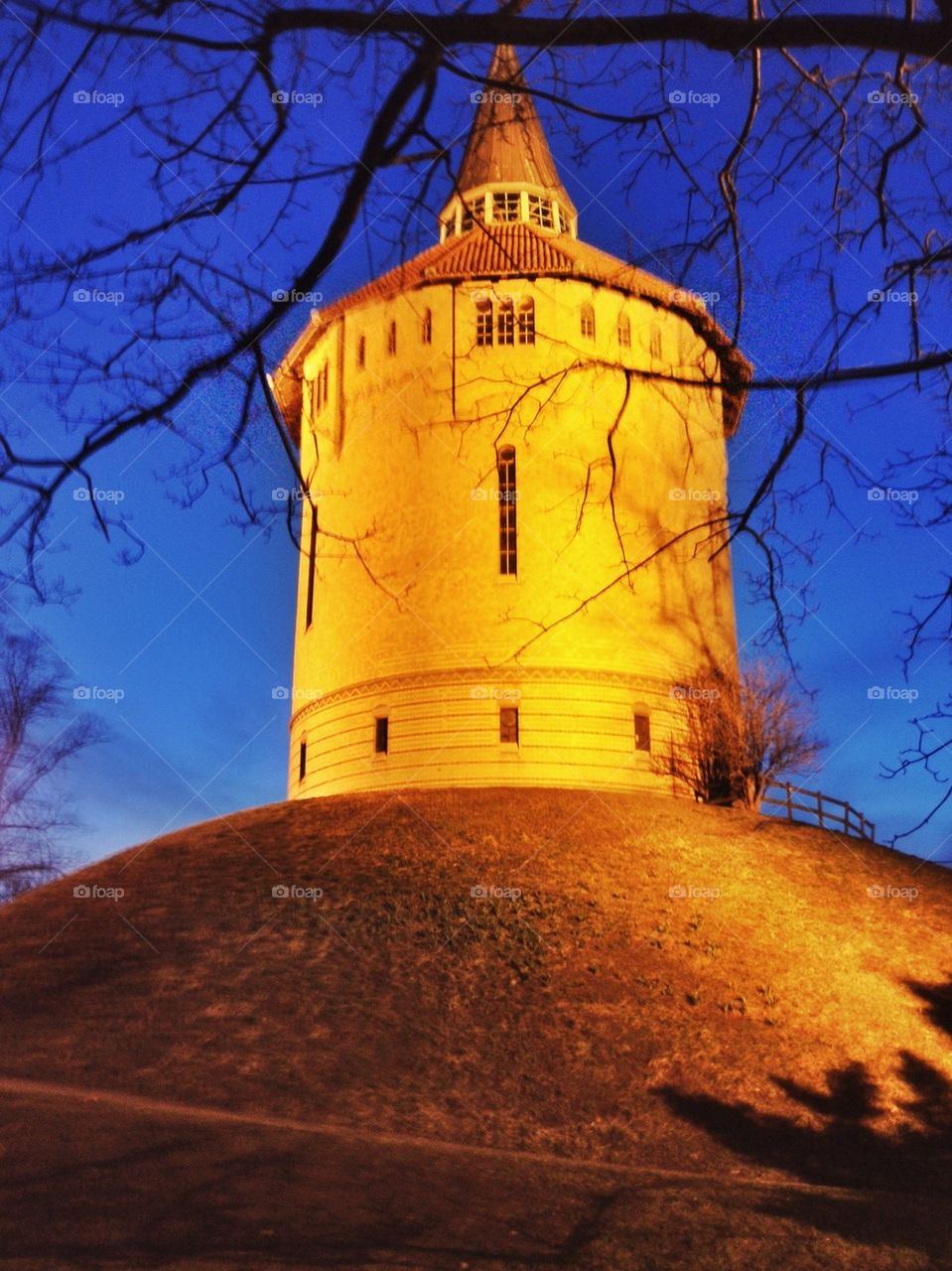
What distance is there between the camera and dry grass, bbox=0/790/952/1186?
49.5 ft

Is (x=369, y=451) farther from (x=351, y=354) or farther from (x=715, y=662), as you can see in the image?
(x=715, y=662)

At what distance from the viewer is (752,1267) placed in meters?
8.75

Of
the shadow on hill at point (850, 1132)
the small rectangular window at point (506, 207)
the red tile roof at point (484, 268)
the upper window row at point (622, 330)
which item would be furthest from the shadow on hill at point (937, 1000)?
the small rectangular window at point (506, 207)

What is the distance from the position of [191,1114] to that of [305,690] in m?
23.0

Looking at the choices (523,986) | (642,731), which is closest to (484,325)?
(642,731)

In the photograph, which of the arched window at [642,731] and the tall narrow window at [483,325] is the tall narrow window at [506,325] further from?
the arched window at [642,731]

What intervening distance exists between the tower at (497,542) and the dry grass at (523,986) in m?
4.72

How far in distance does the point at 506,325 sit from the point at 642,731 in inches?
474

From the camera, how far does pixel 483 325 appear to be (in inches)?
1313

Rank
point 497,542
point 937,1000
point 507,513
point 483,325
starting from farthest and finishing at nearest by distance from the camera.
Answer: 1. point 483,325
2. point 507,513
3. point 497,542
4. point 937,1000

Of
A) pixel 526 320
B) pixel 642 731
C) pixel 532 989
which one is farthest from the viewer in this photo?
pixel 526 320

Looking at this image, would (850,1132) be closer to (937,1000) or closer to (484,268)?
(937,1000)

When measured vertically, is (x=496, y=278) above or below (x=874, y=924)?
above

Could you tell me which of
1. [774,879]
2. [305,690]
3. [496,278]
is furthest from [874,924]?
[496,278]
